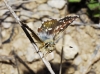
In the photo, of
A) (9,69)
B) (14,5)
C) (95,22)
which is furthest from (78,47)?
(14,5)

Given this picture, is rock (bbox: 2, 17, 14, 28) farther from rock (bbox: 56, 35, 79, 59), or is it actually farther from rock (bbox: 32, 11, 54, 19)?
rock (bbox: 56, 35, 79, 59)

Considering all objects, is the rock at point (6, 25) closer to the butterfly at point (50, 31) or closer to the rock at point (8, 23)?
the rock at point (8, 23)

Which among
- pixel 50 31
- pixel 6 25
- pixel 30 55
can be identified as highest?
pixel 50 31

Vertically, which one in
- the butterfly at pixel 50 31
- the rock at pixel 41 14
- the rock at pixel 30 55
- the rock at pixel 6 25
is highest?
the butterfly at pixel 50 31

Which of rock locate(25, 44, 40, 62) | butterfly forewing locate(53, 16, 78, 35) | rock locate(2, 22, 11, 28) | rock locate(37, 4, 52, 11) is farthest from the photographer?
rock locate(37, 4, 52, 11)

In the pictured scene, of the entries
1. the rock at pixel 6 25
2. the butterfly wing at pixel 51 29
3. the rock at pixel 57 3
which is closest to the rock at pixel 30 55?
the rock at pixel 6 25

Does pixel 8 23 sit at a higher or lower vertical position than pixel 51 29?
lower

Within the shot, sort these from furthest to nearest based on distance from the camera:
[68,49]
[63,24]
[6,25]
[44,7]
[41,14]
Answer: [44,7], [41,14], [6,25], [68,49], [63,24]

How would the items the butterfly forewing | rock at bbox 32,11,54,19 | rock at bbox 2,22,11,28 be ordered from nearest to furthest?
the butterfly forewing, rock at bbox 2,22,11,28, rock at bbox 32,11,54,19

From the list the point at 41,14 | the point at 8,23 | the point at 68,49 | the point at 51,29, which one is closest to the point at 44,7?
the point at 41,14

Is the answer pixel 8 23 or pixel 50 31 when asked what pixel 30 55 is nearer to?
pixel 8 23

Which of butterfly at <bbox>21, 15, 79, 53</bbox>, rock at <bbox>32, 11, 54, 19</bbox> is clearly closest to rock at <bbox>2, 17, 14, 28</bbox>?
rock at <bbox>32, 11, 54, 19</bbox>
